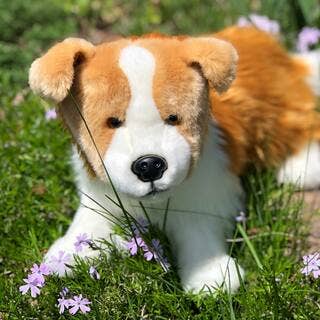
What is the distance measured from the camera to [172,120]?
221 centimetres

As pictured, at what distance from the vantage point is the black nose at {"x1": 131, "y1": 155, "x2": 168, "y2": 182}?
2.12m

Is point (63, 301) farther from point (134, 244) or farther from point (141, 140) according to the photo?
point (141, 140)

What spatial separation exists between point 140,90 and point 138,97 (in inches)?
0.8

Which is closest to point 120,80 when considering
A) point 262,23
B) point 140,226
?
point 140,226

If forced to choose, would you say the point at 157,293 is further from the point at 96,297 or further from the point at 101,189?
the point at 101,189

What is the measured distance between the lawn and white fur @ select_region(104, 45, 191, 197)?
0.98ft

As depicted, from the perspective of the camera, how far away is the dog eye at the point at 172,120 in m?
2.20

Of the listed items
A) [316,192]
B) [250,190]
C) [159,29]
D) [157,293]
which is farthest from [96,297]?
[159,29]

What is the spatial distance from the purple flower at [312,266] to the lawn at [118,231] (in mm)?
84

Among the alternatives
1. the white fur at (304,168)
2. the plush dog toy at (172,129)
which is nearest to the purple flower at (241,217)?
the plush dog toy at (172,129)

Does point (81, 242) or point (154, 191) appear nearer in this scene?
point (154, 191)

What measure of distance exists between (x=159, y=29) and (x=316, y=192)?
133 centimetres

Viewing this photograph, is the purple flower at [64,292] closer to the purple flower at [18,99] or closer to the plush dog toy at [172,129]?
the plush dog toy at [172,129]

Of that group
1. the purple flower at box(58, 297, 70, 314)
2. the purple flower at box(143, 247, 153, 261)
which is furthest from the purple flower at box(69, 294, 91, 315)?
the purple flower at box(143, 247, 153, 261)
